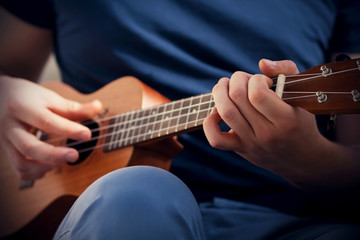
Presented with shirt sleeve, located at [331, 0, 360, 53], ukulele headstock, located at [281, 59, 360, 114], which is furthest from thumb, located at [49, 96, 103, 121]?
shirt sleeve, located at [331, 0, 360, 53]

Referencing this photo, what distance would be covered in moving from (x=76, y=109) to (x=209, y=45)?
35cm

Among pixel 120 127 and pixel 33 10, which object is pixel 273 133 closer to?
pixel 120 127

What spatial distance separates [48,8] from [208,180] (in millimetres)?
700

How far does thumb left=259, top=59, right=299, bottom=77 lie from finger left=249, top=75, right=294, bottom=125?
0.06ft

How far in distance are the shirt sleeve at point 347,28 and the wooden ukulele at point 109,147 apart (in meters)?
0.38

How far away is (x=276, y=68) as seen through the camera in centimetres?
44

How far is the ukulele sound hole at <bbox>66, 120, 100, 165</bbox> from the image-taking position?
2.28 ft

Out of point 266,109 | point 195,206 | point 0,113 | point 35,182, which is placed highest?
point 266,109

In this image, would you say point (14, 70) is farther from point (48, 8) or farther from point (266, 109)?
point (266, 109)

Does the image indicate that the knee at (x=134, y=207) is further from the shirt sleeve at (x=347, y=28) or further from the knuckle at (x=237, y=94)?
the shirt sleeve at (x=347, y=28)

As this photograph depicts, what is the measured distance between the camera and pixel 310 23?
67 cm

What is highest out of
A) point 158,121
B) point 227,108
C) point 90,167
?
point 227,108

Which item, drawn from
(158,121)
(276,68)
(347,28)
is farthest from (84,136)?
(347,28)

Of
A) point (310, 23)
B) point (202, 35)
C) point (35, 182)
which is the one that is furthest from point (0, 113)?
point (310, 23)
